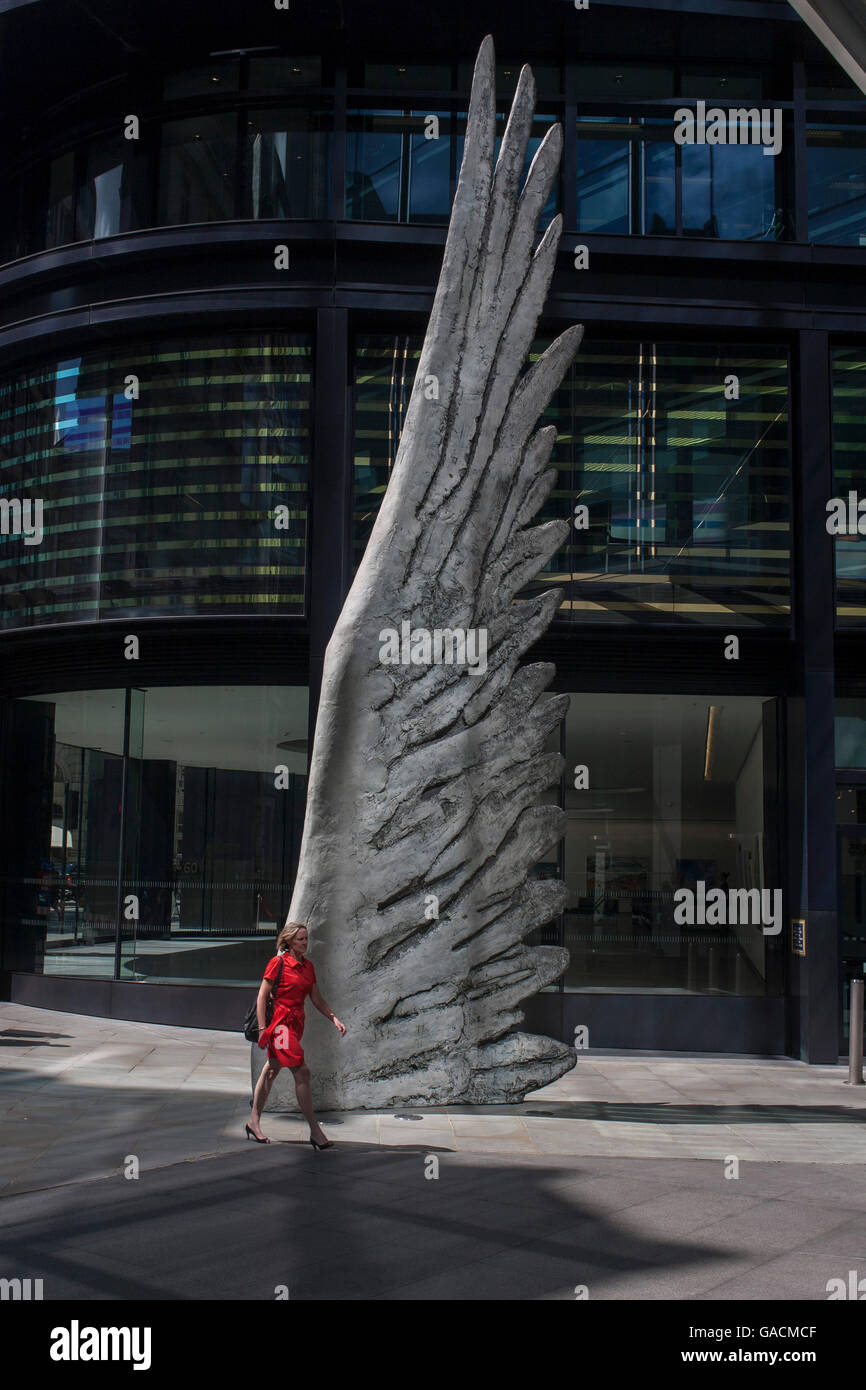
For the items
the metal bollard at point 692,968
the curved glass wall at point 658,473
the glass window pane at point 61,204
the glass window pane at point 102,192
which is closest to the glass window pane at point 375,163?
the curved glass wall at point 658,473

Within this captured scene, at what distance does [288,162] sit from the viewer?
1452 cm

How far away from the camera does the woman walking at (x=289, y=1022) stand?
8180 millimetres

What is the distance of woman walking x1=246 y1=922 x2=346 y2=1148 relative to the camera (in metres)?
8.18

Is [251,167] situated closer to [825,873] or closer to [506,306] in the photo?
[506,306]

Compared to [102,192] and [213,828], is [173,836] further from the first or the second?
[102,192]

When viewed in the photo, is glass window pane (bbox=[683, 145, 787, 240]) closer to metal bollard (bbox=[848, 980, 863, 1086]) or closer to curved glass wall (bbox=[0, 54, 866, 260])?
curved glass wall (bbox=[0, 54, 866, 260])

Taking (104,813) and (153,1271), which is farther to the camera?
(104,813)

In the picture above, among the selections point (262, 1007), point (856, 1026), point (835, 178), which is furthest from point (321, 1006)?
point (835, 178)

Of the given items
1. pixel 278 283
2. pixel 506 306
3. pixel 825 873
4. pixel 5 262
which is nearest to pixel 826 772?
pixel 825 873

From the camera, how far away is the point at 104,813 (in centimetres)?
1488

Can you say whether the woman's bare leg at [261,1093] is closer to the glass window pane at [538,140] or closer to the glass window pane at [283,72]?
the glass window pane at [538,140]

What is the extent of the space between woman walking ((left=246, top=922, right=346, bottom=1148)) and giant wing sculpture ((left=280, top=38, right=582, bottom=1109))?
2.52 feet

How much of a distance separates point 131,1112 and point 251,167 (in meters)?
11.0

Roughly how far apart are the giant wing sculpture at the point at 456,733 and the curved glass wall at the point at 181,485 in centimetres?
416
